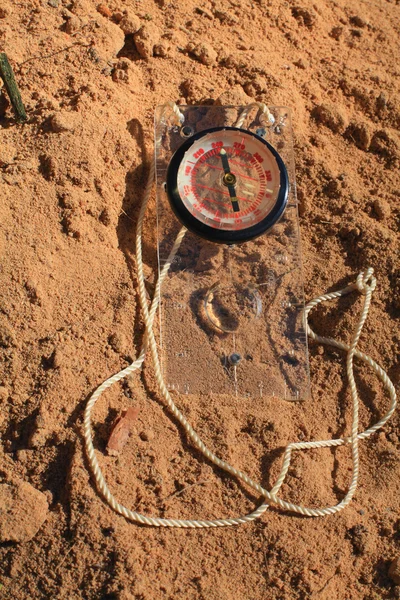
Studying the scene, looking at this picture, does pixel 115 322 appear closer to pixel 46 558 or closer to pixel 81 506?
pixel 81 506

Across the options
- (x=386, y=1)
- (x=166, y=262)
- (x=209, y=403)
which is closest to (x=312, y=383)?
(x=209, y=403)

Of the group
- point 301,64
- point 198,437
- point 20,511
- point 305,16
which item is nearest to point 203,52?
point 301,64

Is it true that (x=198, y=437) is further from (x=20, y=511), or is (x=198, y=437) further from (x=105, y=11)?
(x=105, y=11)

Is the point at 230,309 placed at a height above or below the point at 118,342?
above

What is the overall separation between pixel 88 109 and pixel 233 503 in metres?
1.29

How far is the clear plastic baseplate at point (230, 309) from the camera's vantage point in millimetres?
1979

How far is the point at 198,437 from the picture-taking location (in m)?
1.86

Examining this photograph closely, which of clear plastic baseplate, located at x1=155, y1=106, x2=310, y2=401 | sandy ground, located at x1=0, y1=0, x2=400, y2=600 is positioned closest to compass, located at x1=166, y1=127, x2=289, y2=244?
clear plastic baseplate, located at x1=155, y1=106, x2=310, y2=401

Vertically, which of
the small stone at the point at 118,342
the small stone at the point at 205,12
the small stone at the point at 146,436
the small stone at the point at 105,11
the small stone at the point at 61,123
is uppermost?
the small stone at the point at 205,12

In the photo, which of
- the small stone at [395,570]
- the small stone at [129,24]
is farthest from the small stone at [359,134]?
the small stone at [395,570]

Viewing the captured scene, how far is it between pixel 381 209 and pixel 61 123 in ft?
3.49

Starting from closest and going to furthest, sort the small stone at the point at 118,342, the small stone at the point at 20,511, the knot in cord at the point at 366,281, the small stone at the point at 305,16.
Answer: the small stone at the point at 20,511 < the small stone at the point at 118,342 < the knot in cord at the point at 366,281 < the small stone at the point at 305,16

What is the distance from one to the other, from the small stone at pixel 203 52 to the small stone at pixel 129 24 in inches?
7.6

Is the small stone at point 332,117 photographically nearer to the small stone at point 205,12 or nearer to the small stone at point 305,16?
the small stone at point 305,16
